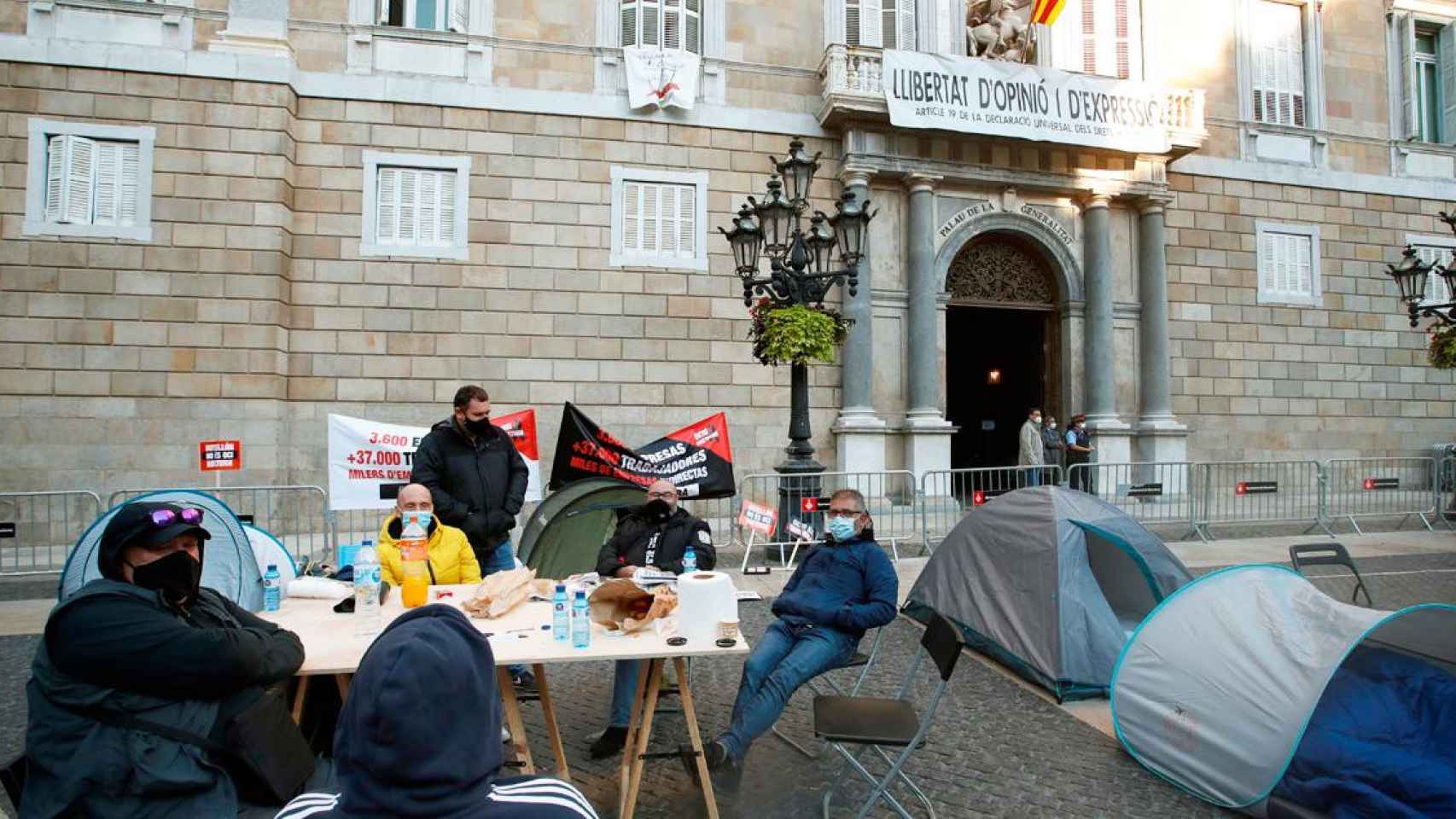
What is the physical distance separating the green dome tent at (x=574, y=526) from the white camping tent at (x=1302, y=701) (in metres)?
4.43

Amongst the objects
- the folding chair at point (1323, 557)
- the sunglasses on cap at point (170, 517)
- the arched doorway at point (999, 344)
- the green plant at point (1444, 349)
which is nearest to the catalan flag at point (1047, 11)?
the arched doorway at point (999, 344)

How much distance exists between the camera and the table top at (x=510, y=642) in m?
3.24

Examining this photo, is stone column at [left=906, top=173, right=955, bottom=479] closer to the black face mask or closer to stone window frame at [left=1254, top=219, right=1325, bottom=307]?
stone window frame at [left=1254, top=219, right=1325, bottom=307]

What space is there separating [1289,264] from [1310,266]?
1.74 feet

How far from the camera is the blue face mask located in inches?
189

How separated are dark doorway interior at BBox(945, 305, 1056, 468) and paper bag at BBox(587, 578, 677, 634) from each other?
14.3 m

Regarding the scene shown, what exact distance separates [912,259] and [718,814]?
11.7 metres

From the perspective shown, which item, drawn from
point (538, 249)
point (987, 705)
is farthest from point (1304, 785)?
point (538, 249)

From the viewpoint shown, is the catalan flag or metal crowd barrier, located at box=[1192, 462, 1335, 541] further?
the catalan flag

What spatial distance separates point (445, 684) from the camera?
5.05ft

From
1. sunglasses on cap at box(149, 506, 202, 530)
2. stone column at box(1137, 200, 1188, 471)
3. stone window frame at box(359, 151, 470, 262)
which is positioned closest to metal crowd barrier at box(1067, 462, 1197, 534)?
stone column at box(1137, 200, 1188, 471)

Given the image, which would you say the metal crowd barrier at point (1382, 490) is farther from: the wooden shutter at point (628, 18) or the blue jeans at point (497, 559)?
the wooden shutter at point (628, 18)

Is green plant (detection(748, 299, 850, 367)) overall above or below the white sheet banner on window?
below

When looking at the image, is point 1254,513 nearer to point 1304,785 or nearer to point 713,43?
point 1304,785
